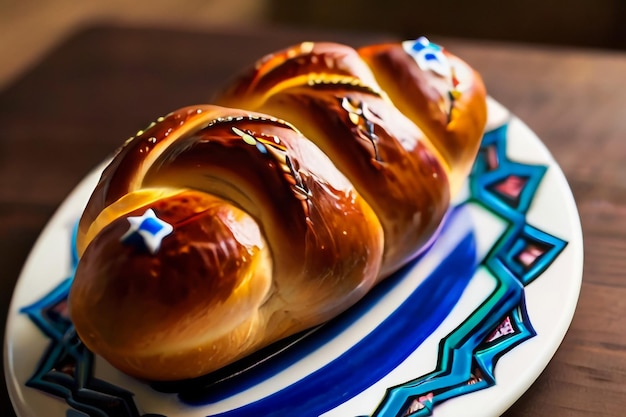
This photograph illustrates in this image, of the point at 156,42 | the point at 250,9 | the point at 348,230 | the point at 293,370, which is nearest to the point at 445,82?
the point at 348,230

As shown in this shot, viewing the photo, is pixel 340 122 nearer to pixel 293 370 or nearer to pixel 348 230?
pixel 348 230

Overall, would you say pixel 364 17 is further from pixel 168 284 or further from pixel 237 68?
pixel 168 284

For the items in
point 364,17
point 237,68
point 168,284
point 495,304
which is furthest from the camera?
point 364,17

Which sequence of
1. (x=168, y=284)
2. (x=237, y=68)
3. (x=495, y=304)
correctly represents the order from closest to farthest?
1. (x=168, y=284)
2. (x=495, y=304)
3. (x=237, y=68)

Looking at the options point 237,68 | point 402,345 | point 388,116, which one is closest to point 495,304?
point 402,345

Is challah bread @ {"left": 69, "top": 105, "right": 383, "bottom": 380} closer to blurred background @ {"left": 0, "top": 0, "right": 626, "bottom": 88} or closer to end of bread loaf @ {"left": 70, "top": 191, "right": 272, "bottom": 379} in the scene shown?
Answer: end of bread loaf @ {"left": 70, "top": 191, "right": 272, "bottom": 379}

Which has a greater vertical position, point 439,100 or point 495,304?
point 439,100
